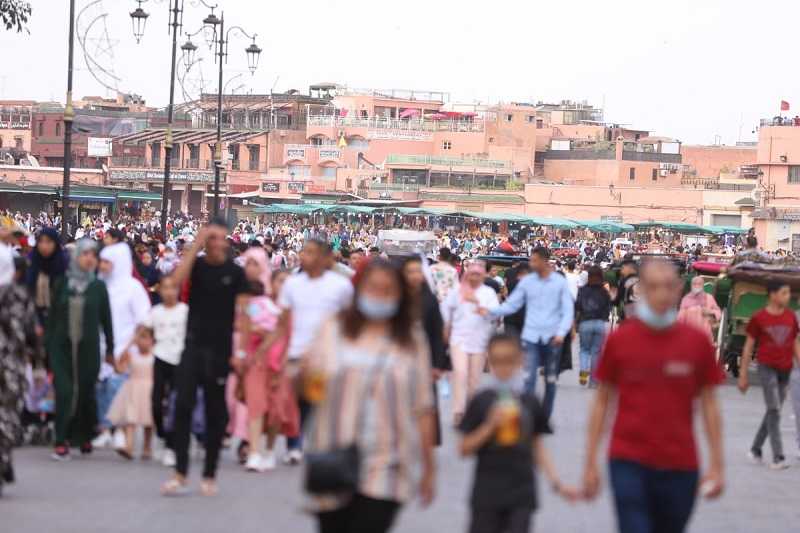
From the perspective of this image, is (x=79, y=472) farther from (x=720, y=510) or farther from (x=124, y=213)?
(x=124, y=213)

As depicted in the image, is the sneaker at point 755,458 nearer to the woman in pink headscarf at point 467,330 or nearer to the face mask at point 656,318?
the woman in pink headscarf at point 467,330

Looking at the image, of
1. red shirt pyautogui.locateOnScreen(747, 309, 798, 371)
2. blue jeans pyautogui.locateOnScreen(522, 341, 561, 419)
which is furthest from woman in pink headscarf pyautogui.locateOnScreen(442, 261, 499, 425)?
red shirt pyautogui.locateOnScreen(747, 309, 798, 371)

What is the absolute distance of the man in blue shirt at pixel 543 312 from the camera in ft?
53.2

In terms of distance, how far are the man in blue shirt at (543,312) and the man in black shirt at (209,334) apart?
16.6ft

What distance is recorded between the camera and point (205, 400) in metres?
11.5

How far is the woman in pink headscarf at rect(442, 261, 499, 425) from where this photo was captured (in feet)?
52.5

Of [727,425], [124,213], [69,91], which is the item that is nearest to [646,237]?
[124,213]

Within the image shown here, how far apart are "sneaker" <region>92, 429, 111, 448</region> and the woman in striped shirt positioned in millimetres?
7553

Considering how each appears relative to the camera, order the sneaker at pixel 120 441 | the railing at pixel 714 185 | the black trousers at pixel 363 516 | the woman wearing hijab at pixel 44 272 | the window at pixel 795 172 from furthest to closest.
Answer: the railing at pixel 714 185, the window at pixel 795 172, the woman wearing hijab at pixel 44 272, the sneaker at pixel 120 441, the black trousers at pixel 363 516

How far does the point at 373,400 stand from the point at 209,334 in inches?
199

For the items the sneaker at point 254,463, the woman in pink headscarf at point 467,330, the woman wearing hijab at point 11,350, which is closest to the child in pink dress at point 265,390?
the sneaker at point 254,463

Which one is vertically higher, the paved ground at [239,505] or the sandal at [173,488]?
the sandal at [173,488]

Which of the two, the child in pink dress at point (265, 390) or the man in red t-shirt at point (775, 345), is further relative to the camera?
the man in red t-shirt at point (775, 345)

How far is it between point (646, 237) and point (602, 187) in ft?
54.4
